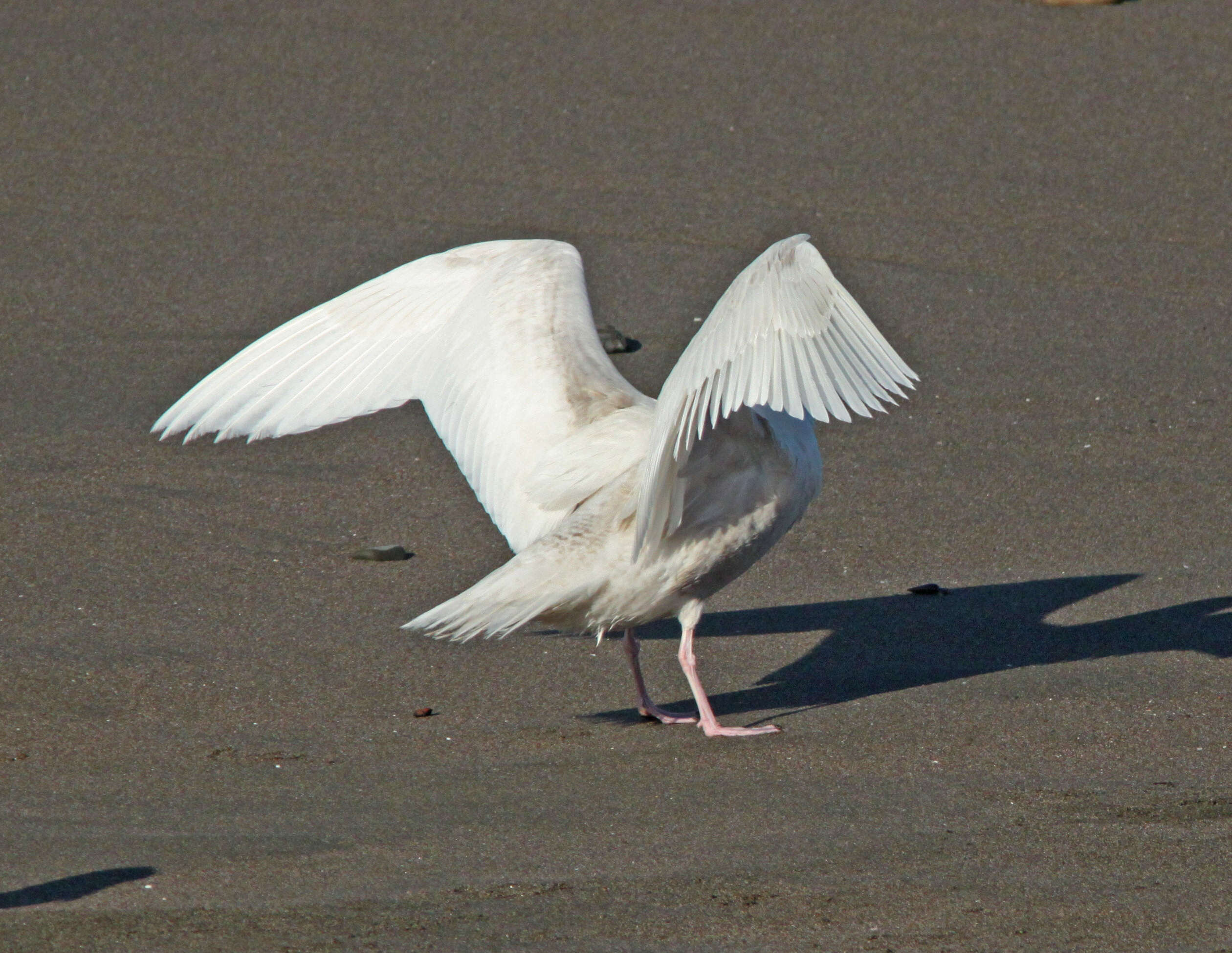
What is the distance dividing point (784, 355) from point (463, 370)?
1.66m

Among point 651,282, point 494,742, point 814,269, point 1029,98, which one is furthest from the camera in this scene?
point 1029,98

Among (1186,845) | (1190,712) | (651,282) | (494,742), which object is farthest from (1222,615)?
(651,282)

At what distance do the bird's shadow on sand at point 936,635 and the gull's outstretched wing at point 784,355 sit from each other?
1.32 m

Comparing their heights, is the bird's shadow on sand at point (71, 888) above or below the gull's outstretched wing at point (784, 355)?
below

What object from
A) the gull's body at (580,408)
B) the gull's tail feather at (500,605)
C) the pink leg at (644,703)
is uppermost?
the gull's body at (580,408)

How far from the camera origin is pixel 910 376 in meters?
4.07

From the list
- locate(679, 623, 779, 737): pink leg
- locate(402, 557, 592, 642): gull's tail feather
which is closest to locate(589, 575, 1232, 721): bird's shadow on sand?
locate(679, 623, 779, 737): pink leg

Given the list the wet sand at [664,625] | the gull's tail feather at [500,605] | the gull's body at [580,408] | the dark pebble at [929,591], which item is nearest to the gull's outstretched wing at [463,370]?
the gull's body at [580,408]

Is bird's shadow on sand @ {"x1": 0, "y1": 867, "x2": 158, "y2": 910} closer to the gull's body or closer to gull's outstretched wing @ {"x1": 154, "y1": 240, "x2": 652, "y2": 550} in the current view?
the gull's body

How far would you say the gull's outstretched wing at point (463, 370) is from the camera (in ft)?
17.6

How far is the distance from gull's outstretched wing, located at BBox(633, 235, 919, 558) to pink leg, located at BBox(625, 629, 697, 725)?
1.01 metres

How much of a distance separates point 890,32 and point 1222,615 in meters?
6.50

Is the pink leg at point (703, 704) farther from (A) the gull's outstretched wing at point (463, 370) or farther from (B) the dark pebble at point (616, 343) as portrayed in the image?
(B) the dark pebble at point (616, 343)

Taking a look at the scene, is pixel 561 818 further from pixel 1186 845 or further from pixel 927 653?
pixel 927 653
